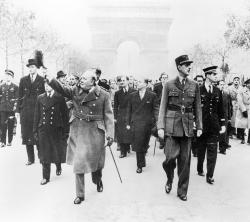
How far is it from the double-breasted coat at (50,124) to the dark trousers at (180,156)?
6.69ft

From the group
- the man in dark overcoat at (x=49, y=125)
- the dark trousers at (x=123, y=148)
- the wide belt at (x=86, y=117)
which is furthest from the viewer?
the dark trousers at (x=123, y=148)

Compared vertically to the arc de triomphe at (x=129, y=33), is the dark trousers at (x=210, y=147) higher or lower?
lower

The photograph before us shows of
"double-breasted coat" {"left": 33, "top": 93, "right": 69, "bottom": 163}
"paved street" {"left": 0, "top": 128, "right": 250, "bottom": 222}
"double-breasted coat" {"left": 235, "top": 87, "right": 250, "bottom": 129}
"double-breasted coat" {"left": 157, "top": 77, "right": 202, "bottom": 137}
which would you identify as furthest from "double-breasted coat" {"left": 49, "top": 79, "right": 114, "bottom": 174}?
"double-breasted coat" {"left": 235, "top": 87, "right": 250, "bottom": 129}

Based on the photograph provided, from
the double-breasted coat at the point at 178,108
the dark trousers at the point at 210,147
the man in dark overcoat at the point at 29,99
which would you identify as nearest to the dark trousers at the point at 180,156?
the double-breasted coat at the point at 178,108

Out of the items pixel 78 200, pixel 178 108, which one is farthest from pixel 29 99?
pixel 178 108

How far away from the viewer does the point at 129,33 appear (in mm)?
52938

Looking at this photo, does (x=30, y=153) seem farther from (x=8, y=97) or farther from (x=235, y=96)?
(x=235, y=96)

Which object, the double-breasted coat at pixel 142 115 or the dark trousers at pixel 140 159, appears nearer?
the dark trousers at pixel 140 159

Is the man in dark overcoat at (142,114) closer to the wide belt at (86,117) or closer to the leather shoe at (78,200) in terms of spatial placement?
the wide belt at (86,117)

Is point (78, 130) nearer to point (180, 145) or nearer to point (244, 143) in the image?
point (180, 145)

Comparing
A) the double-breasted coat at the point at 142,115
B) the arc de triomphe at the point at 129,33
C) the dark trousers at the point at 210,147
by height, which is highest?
the arc de triomphe at the point at 129,33

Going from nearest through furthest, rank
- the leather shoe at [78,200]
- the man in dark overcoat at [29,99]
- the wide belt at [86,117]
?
1. the leather shoe at [78,200]
2. the wide belt at [86,117]
3. the man in dark overcoat at [29,99]

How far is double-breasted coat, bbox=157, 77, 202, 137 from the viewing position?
6.61m

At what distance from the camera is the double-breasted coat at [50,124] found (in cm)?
757
